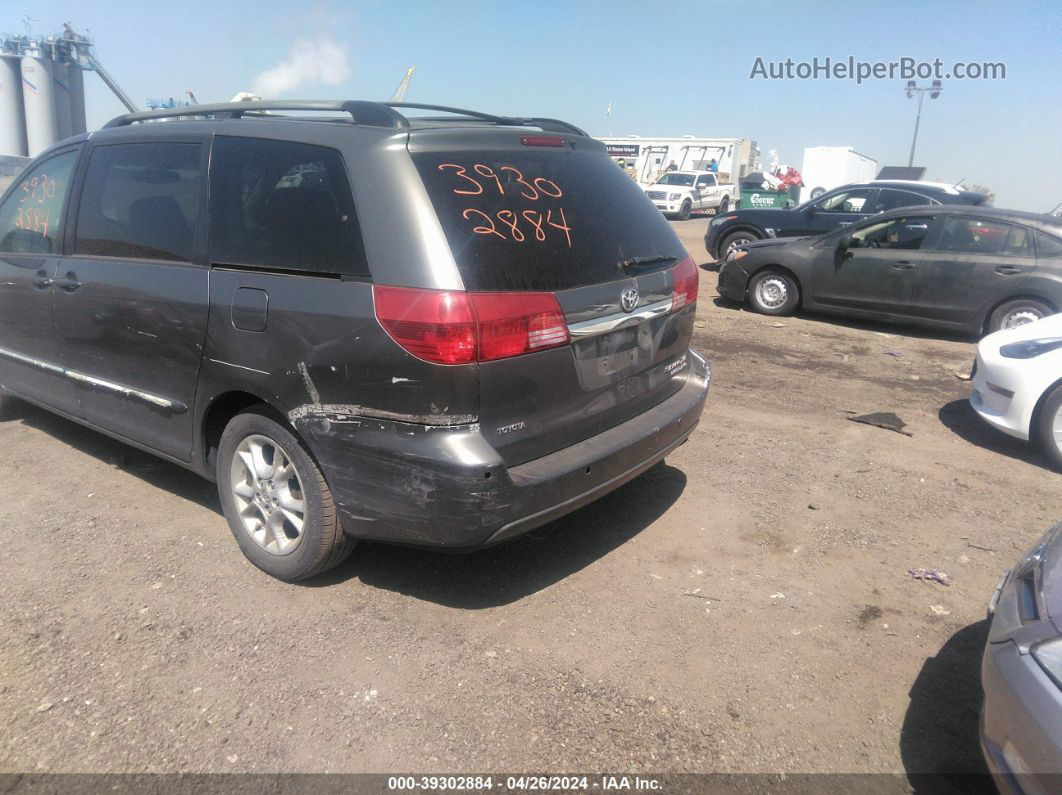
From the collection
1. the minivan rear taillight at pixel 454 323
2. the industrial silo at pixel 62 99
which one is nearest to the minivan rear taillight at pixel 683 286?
the minivan rear taillight at pixel 454 323

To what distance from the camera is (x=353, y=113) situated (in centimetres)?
314

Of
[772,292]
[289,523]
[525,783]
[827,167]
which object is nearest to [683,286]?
[289,523]

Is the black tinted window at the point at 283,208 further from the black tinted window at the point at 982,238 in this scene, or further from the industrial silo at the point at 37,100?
the industrial silo at the point at 37,100

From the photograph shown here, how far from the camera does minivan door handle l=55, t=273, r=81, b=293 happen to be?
400cm

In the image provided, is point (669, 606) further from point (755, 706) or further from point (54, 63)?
point (54, 63)

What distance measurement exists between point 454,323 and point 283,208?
1019 mm

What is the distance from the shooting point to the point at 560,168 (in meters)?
3.35

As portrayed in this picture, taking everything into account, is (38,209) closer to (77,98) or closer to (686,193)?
(686,193)

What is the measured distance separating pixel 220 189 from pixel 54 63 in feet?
202

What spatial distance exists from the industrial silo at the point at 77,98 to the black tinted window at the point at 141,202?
194 ft

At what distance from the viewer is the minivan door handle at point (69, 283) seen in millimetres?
4000

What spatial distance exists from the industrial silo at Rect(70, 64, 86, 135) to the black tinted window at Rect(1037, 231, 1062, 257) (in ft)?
196

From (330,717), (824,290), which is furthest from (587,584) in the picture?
(824,290)

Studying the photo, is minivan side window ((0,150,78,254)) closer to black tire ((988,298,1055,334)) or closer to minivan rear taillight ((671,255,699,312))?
minivan rear taillight ((671,255,699,312))
